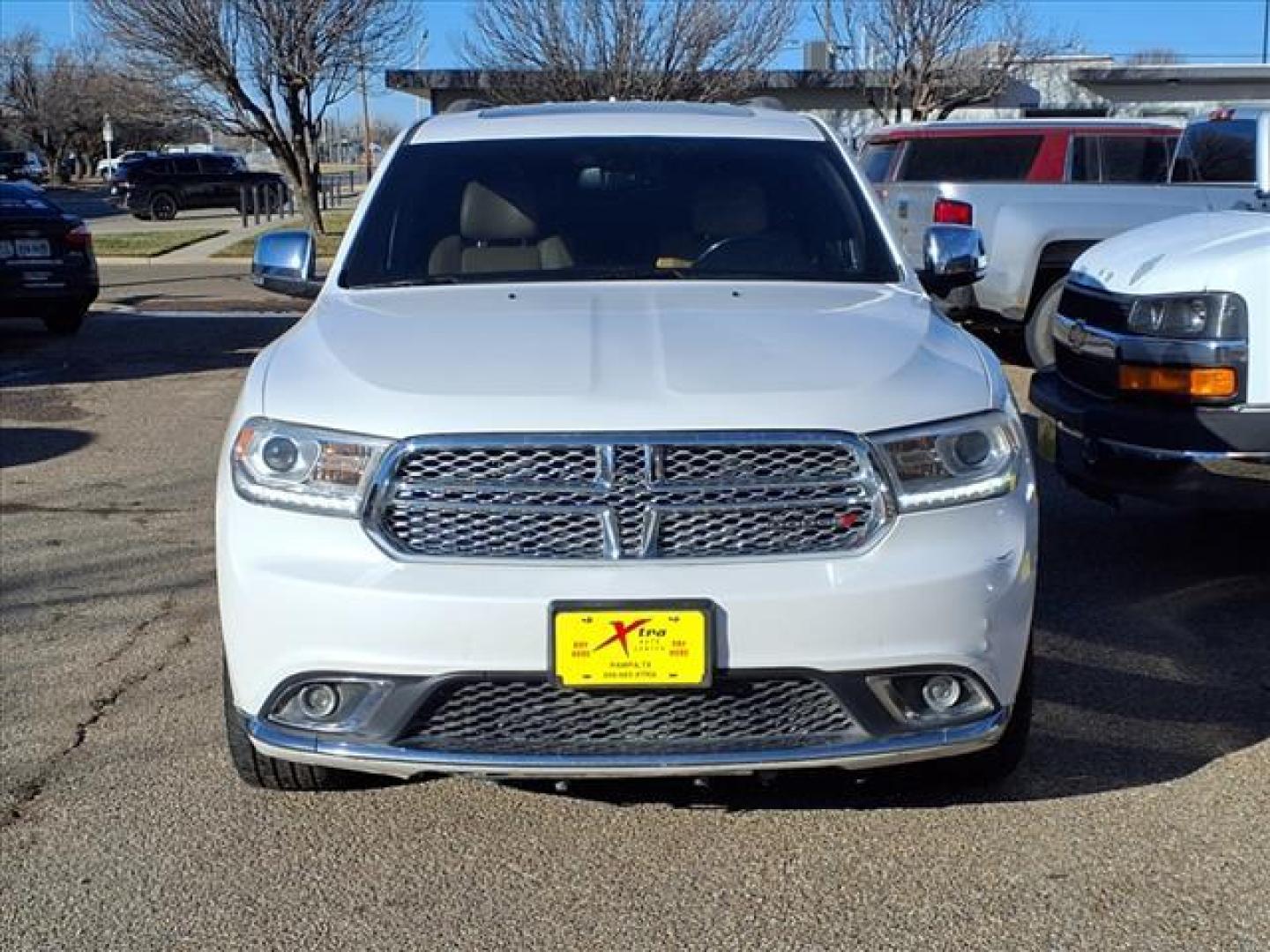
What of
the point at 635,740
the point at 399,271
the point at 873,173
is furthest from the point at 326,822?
the point at 873,173

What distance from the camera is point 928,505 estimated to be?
3.52m

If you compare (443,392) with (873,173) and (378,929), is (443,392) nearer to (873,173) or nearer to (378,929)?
(378,929)

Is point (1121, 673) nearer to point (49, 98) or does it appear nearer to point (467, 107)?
point (467, 107)

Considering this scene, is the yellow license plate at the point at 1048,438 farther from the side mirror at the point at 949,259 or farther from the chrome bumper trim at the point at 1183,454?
the side mirror at the point at 949,259

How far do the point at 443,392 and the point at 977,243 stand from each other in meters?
2.63

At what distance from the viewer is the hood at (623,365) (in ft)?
11.4

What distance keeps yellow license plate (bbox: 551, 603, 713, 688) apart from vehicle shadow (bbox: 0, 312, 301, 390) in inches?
373

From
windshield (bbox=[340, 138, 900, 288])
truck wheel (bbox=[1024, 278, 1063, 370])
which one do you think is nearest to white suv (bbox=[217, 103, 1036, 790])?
windshield (bbox=[340, 138, 900, 288])

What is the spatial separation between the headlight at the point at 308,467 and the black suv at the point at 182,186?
36.3 metres

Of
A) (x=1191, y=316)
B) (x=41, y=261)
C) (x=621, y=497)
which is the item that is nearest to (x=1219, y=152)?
(x=1191, y=316)

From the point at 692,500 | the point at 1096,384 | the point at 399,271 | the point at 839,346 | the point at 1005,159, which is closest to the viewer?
the point at 692,500

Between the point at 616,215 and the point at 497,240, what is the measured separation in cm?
39

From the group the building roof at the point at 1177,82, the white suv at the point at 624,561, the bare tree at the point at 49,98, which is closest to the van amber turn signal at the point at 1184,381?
the white suv at the point at 624,561

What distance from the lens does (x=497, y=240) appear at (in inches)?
196
